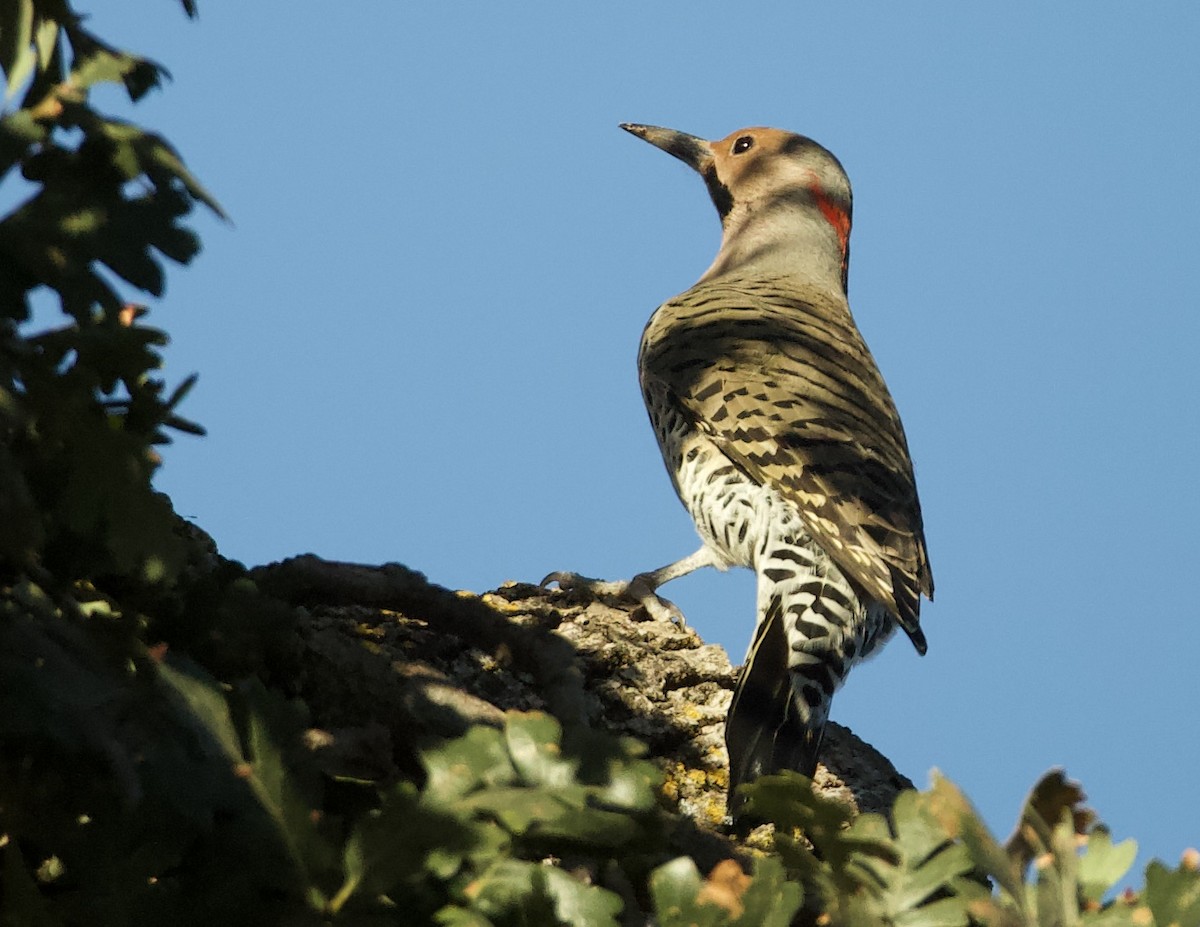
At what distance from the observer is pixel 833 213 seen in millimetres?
7410

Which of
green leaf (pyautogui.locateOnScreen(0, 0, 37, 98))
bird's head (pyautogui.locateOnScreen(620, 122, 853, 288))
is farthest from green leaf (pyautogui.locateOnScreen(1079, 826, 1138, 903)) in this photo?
bird's head (pyautogui.locateOnScreen(620, 122, 853, 288))

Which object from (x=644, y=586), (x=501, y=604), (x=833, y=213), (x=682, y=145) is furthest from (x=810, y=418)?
(x=682, y=145)

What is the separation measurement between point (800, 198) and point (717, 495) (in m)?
2.89

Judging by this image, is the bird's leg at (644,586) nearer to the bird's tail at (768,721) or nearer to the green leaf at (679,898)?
the bird's tail at (768,721)

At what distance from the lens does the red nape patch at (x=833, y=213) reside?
24.1 ft

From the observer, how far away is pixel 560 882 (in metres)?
1.24

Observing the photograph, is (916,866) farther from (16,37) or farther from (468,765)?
(16,37)

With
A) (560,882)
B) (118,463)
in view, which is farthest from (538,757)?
(118,463)

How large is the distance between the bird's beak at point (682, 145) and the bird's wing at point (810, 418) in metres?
1.65

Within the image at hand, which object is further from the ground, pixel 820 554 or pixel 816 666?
pixel 820 554

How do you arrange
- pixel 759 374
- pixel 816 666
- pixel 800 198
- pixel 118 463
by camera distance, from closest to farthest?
pixel 118 463 → pixel 816 666 → pixel 759 374 → pixel 800 198

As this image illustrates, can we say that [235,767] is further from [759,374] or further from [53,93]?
[759,374]

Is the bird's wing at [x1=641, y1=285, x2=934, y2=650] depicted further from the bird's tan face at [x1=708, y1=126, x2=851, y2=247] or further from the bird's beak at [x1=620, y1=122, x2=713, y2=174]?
the bird's beak at [x1=620, y1=122, x2=713, y2=174]

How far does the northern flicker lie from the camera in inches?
142
